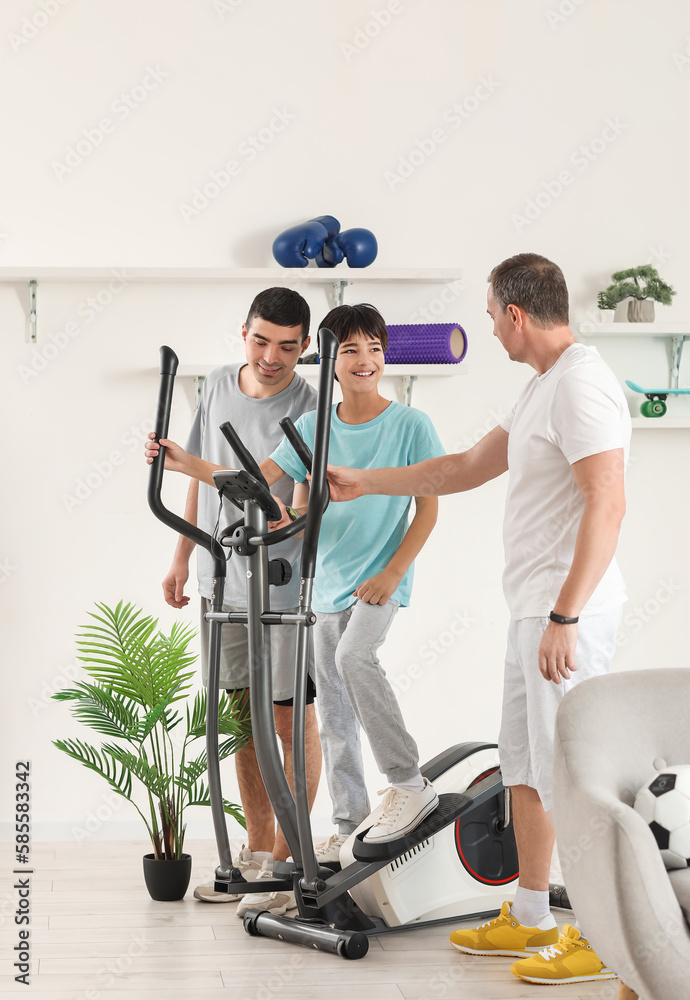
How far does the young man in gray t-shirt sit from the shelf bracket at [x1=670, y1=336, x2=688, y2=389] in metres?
→ 1.56

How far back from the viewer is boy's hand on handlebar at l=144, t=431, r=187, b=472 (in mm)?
2178

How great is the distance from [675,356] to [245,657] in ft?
6.41

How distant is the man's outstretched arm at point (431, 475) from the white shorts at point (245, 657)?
49cm

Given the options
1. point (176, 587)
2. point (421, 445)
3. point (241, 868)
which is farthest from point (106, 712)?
point (421, 445)

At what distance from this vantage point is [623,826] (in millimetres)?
1556

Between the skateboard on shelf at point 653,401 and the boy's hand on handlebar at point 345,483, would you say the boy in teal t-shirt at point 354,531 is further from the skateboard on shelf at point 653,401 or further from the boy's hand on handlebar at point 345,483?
the skateboard on shelf at point 653,401

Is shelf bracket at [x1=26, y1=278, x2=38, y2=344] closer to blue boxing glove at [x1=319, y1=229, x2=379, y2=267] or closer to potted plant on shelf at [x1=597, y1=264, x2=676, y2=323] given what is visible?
blue boxing glove at [x1=319, y1=229, x2=379, y2=267]

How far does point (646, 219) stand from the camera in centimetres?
359

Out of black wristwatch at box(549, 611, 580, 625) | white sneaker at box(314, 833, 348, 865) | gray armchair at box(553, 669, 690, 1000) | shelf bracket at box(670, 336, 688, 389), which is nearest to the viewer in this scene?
gray armchair at box(553, 669, 690, 1000)

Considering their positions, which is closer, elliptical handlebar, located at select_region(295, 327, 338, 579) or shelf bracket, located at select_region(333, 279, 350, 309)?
elliptical handlebar, located at select_region(295, 327, 338, 579)

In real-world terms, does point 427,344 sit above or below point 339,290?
below

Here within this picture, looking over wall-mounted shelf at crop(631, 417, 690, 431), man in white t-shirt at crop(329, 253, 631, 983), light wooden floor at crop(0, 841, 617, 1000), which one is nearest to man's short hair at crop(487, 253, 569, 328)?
man in white t-shirt at crop(329, 253, 631, 983)

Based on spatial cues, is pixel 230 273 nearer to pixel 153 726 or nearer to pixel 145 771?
pixel 153 726

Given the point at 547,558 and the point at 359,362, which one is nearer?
the point at 547,558
